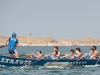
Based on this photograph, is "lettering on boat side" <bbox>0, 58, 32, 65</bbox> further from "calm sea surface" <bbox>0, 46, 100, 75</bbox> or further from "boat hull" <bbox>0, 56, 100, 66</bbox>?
"calm sea surface" <bbox>0, 46, 100, 75</bbox>

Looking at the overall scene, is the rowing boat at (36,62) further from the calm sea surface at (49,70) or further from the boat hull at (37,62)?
the calm sea surface at (49,70)

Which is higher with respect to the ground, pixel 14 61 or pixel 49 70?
pixel 14 61

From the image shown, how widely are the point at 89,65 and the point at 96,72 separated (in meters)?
4.09

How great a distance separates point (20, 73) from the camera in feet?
92.4

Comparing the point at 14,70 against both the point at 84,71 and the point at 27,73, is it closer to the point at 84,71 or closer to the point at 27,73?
the point at 27,73

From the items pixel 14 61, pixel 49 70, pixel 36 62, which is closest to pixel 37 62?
pixel 36 62

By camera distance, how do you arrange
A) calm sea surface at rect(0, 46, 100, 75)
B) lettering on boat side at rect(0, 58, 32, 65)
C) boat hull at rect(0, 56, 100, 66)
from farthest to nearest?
boat hull at rect(0, 56, 100, 66), lettering on boat side at rect(0, 58, 32, 65), calm sea surface at rect(0, 46, 100, 75)

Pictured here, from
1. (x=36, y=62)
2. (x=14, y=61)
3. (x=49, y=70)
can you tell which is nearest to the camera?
(x=49, y=70)

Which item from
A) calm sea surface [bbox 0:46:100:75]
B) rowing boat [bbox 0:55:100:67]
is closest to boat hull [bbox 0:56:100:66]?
rowing boat [bbox 0:55:100:67]

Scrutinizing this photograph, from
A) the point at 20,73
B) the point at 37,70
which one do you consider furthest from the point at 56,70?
the point at 20,73

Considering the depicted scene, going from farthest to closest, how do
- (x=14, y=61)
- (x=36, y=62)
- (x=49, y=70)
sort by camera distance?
(x=36, y=62) < (x=14, y=61) < (x=49, y=70)

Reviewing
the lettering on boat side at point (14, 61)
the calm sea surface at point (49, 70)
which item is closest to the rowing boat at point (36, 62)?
the lettering on boat side at point (14, 61)

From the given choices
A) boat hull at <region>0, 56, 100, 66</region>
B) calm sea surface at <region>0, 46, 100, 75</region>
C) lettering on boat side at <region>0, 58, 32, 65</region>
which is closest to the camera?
calm sea surface at <region>0, 46, 100, 75</region>

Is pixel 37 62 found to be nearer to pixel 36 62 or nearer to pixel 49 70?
pixel 36 62
